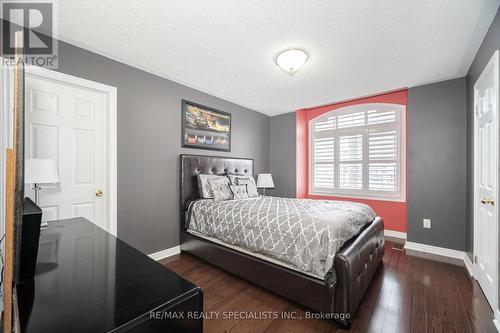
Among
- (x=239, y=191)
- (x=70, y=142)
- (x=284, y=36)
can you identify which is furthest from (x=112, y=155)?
(x=284, y=36)

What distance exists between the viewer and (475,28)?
6.37 ft

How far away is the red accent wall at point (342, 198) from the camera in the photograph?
362 cm

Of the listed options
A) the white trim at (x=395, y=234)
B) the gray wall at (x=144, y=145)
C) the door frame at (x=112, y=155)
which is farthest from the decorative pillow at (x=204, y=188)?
the white trim at (x=395, y=234)

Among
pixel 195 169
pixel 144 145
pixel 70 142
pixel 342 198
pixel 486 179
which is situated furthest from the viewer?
pixel 342 198

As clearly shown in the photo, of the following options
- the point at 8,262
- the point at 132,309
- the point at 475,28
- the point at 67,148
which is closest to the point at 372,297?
the point at 132,309

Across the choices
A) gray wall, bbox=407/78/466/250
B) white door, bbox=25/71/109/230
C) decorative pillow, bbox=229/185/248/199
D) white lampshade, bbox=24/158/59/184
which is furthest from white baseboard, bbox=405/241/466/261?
white lampshade, bbox=24/158/59/184

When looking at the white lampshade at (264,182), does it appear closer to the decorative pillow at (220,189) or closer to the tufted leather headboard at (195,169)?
the tufted leather headboard at (195,169)

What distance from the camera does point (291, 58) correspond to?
7.55ft

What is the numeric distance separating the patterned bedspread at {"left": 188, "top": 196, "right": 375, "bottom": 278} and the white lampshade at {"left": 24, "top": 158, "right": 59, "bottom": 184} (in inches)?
60.5

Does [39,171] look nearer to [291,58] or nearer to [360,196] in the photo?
[291,58]

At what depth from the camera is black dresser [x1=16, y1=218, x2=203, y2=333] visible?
0.56m

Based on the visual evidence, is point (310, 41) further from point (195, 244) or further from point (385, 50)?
point (195, 244)

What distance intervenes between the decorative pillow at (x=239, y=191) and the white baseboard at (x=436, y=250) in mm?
2546

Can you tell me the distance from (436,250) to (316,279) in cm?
247
